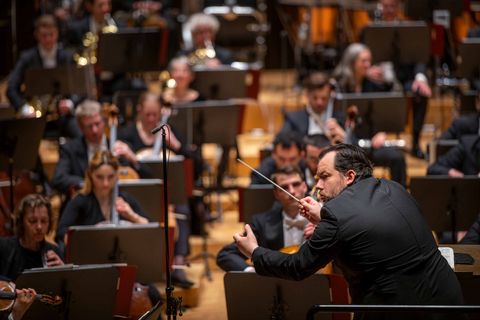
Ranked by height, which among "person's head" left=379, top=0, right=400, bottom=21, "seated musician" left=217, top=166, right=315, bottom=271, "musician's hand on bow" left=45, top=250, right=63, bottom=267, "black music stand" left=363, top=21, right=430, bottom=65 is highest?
"person's head" left=379, top=0, right=400, bottom=21

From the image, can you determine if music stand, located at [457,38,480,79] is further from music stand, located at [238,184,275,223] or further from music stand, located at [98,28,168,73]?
music stand, located at [238,184,275,223]

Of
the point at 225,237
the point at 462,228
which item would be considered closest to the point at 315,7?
the point at 225,237

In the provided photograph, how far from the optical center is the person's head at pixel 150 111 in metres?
7.39

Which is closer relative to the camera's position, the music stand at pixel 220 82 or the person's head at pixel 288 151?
the person's head at pixel 288 151

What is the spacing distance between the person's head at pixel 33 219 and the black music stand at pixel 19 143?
0.91 metres

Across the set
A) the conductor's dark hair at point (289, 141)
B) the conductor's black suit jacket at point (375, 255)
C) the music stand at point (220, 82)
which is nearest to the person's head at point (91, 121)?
the conductor's dark hair at point (289, 141)

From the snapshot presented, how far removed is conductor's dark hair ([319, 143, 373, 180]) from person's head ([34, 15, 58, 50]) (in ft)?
16.6

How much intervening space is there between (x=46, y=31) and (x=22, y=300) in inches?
177

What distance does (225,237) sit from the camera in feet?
25.4

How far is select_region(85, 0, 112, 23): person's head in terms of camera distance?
29.8 feet

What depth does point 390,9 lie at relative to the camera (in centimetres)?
926

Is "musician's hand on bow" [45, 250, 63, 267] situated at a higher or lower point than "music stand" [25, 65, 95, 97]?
lower

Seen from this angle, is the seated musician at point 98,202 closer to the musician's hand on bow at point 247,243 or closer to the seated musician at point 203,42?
the musician's hand on bow at point 247,243

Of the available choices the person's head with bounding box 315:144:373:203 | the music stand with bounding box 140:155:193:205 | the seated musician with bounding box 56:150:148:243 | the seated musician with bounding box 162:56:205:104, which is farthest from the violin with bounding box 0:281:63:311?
the seated musician with bounding box 162:56:205:104
